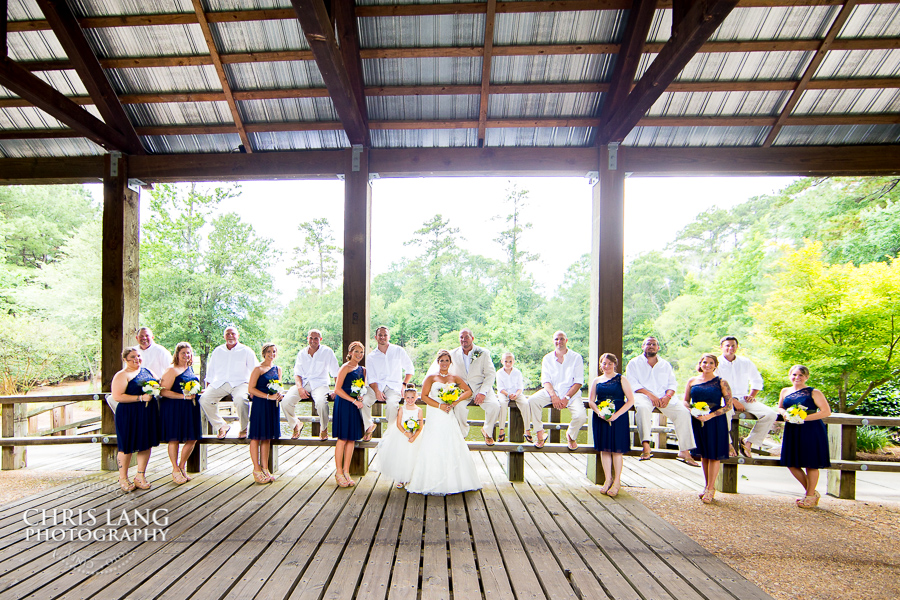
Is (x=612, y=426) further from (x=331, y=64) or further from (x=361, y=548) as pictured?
(x=331, y=64)

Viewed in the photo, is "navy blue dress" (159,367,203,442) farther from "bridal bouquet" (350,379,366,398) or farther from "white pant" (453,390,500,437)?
"white pant" (453,390,500,437)

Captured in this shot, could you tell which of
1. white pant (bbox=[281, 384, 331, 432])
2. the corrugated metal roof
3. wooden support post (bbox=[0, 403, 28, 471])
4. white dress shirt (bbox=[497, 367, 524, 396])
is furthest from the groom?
wooden support post (bbox=[0, 403, 28, 471])

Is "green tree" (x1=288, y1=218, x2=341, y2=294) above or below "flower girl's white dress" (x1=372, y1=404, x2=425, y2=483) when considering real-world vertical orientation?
above

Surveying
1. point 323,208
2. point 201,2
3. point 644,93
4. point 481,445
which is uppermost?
point 323,208

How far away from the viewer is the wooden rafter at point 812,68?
4680 mm

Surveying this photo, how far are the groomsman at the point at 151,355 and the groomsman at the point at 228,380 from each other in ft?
2.11

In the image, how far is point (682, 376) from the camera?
18281mm

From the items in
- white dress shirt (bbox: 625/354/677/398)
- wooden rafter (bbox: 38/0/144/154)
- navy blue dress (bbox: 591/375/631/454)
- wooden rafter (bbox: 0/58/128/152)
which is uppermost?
wooden rafter (bbox: 38/0/144/154)

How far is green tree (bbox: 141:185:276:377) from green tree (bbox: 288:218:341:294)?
9.56 ft

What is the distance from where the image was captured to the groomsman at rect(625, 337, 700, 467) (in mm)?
5012

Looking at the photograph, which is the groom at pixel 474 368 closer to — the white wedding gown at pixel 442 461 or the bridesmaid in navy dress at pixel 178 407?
the white wedding gown at pixel 442 461

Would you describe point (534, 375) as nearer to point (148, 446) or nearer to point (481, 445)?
point (481, 445)

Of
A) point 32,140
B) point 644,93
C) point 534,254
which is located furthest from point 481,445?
point 534,254

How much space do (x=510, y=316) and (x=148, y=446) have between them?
18169 mm
